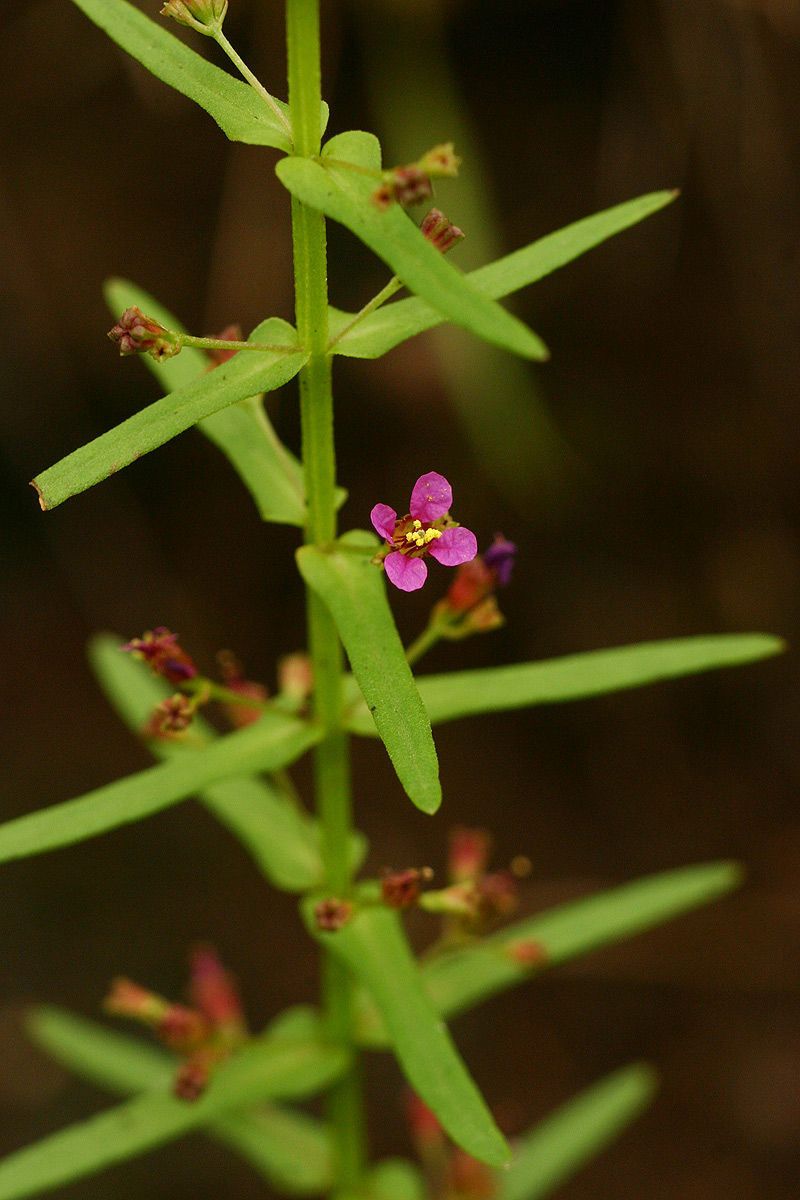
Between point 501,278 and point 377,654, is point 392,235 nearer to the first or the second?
point 501,278

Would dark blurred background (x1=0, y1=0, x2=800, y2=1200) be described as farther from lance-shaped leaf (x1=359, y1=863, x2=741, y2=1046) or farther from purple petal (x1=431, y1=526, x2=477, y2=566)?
purple petal (x1=431, y1=526, x2=477, y2=566)

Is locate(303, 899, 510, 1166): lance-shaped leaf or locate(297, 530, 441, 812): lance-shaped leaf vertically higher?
locate(297, 530, 441, 812): lance-shaped leaf

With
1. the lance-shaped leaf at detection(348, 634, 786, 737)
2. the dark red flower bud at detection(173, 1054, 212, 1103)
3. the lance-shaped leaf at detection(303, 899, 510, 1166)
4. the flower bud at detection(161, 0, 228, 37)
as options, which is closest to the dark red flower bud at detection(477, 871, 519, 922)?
the lance-shaped leaf at detection(303, 899, 510, 1166)

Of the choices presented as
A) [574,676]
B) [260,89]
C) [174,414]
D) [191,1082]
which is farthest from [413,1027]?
[260,89]

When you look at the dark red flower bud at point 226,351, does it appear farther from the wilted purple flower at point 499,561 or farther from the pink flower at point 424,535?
the wilted purple flower at point 499,561

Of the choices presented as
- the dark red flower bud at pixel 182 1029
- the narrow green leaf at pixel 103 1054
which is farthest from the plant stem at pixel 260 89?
the narrow green leaf at pixel 103 1054

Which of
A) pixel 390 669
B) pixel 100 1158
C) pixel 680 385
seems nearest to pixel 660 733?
pixel 680 385
